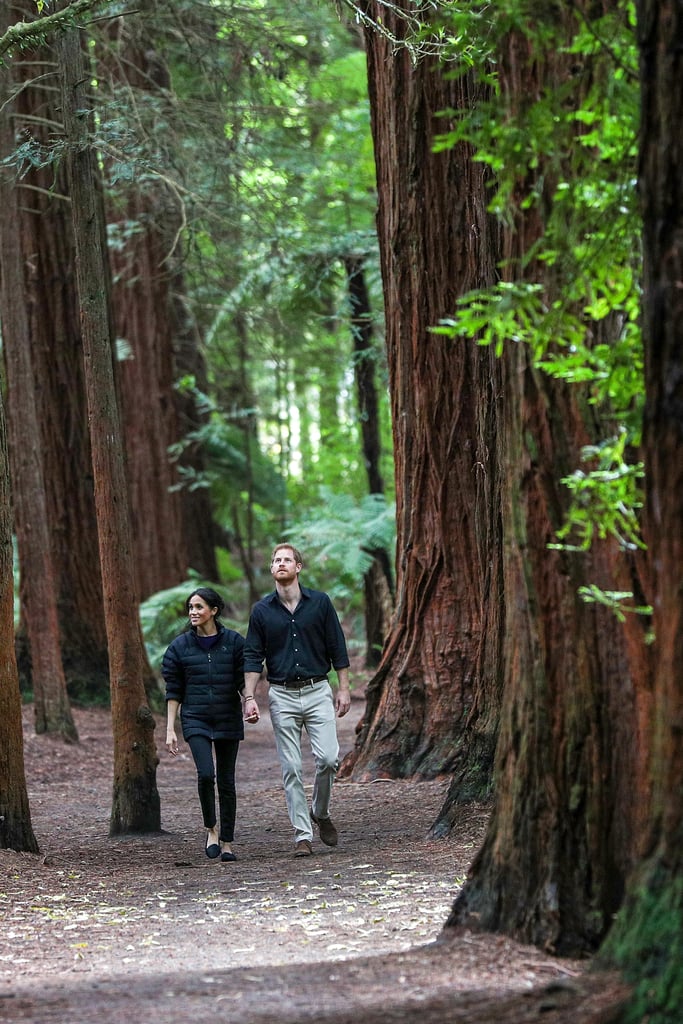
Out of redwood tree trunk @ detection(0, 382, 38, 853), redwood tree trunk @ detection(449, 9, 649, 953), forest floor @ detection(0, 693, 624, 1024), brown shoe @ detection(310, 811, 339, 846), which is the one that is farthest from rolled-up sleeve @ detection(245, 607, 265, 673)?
redwood tree trunk @ detection(449, 9, 649, 953)

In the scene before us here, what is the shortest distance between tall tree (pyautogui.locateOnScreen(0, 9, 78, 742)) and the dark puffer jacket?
558 centimetres

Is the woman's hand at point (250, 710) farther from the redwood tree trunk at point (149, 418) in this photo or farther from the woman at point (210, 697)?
A: the redwood tree trunk at point (149, 418)

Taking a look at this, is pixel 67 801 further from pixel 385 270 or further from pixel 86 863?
pixel 385 270

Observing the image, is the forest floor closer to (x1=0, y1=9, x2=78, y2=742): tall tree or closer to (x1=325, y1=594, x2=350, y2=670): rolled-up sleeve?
(x1=325, y1=594, x2=350, y2=670): rolled-up sleeve

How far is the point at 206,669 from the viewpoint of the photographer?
856 centimetres

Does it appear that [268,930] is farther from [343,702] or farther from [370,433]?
[370,433]

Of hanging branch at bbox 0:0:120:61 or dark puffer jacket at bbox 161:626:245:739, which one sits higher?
→ hanging branch at bbox 0:0:120:61

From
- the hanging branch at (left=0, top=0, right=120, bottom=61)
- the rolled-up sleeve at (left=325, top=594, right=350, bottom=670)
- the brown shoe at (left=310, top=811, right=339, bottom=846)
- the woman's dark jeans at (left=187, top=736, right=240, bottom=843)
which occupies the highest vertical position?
the hanging branch at (left=0, top=0, right=120, bottom=61)

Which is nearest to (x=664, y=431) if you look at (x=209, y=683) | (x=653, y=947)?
(x=653, y=947)

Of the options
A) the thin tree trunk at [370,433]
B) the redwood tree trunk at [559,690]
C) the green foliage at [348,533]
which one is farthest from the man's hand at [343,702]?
the thin tree trunk at [370,433]

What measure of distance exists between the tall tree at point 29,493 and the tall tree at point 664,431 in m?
10.1

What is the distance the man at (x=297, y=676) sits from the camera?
27.5 ft

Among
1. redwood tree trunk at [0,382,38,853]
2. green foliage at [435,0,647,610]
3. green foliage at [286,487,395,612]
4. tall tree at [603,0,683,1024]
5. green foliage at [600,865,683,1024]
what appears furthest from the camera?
green foliage at [286,487,395,612]

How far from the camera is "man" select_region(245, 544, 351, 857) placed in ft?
27.5
